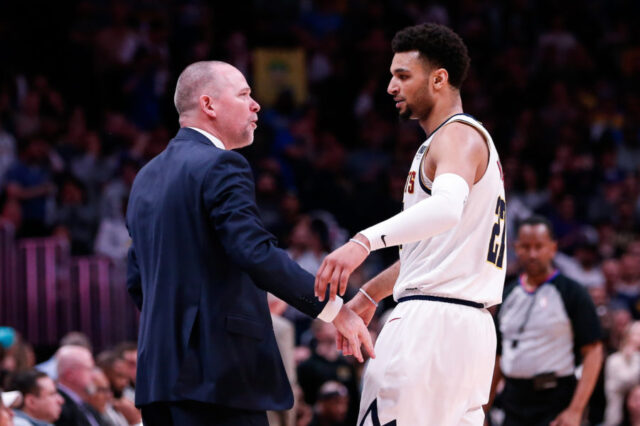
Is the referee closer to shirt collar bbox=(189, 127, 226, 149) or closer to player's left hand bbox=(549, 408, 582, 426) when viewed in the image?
player's left hand bbox=(549, 408, 582, 426)

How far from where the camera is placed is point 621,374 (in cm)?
1028

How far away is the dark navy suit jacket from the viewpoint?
3969mm

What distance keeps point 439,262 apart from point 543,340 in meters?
2.97

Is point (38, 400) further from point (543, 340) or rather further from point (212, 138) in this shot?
point (543, 340)

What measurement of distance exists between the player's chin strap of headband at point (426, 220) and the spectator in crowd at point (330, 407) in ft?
19.2

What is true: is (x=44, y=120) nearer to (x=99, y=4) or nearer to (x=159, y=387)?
(x=99, y=4)

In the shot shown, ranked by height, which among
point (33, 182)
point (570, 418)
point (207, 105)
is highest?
point (207, 105)

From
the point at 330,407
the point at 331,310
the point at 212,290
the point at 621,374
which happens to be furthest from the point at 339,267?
the point at 621,374

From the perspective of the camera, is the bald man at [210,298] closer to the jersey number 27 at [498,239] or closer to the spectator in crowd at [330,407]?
the jersey number 27 at [498,239]

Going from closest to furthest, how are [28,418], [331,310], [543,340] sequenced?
[331,310], [28,418], [543,340]

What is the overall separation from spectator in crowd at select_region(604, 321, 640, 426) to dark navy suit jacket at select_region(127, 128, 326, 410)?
271 inches

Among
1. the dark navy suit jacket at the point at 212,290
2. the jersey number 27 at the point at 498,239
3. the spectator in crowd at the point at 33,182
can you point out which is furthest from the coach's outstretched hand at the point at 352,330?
the spectator in crowd at the point at 33,182

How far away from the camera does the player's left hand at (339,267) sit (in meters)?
3.95

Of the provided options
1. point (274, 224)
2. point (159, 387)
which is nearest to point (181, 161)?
point (159, 387)
